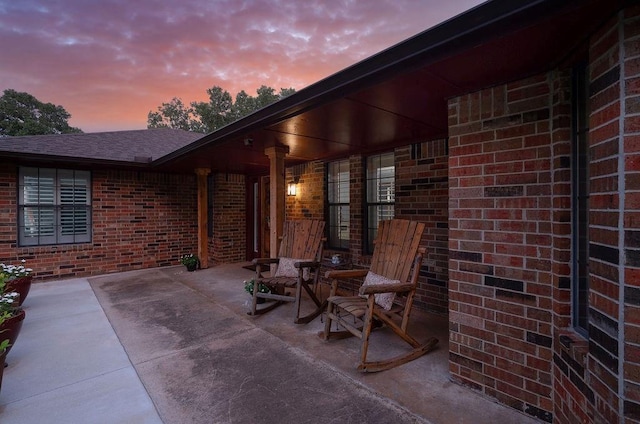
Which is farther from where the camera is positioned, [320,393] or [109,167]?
[109,167]

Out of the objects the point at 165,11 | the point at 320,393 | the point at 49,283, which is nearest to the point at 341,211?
the point at 320,393

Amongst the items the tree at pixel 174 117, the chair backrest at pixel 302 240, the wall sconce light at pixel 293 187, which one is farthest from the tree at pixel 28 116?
the chair backrest at pixel 302 240

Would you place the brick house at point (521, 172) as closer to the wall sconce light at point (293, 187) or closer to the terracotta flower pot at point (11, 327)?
the wall sconce light at point (293, 187)

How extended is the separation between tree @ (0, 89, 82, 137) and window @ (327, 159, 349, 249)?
1018 inches

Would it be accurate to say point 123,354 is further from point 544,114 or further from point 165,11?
point 165,11

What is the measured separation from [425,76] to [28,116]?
1174 inches

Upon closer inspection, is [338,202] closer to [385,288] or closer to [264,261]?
[264,261]

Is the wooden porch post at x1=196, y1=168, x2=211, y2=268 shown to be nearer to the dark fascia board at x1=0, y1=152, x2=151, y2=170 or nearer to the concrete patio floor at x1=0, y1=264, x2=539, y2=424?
the dark fascia board at x1=0, y1=152, x2=151, y2=170

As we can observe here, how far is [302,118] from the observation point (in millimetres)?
2955

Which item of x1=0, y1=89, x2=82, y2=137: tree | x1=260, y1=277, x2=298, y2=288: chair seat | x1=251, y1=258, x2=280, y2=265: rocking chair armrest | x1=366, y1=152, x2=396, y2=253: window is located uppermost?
x1=0, y1=89, x2=82, y2=137: tree

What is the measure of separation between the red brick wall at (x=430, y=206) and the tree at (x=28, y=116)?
2746 centimetres

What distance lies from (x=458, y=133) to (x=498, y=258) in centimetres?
94

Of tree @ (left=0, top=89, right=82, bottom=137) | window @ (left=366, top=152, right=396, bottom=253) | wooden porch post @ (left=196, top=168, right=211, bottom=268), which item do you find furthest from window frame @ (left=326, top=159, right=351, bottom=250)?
tree @ (left=0, top=89, right=82, bottom=137)

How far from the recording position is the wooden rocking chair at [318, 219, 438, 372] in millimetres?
2373
